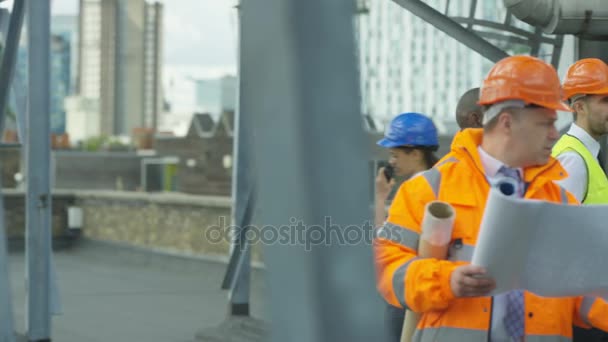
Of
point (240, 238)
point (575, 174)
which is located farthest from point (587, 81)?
point (240, 238)

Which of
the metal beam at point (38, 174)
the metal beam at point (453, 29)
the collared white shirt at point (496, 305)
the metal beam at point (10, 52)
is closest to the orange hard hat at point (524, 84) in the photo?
the collared white shirt at point (496, 305)

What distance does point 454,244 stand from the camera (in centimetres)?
286

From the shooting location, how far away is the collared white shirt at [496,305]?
290 centimetres

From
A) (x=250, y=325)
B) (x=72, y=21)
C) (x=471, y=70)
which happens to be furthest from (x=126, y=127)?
(x=250, y=325)

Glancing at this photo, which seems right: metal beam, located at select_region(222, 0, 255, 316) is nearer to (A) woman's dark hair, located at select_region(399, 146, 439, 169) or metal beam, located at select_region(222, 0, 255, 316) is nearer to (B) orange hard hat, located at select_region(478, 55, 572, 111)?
(A) woman's dark hair, located at select_region(399, 146, 439, 169)

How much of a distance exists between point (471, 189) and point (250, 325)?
7.09m

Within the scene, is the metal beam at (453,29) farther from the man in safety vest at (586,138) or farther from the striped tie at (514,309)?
the striped tie at (514,309)

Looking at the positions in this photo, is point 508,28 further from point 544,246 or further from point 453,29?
point 544,246

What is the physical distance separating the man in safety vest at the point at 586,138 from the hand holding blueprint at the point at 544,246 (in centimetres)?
105

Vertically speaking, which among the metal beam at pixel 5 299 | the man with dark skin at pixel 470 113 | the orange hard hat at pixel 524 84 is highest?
the orange hard hat at pixel 524 84

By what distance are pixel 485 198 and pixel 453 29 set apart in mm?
5205

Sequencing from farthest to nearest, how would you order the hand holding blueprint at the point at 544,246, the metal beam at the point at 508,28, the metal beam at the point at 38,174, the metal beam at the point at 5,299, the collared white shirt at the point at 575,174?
the metal beam at the point at 38,174 → the metal beam at the point at 508,28 → the metal beam at the point at 5,299 → the collared white shirt at the point at 575,174 → the hand holding blueprint at the point at 544,246

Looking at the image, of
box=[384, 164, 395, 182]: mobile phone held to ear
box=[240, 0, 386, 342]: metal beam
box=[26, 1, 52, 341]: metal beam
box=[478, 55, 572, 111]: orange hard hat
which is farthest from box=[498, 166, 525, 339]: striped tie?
box=[26, 1, 52, 341]: metal beam

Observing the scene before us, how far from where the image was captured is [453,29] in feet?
26.0
